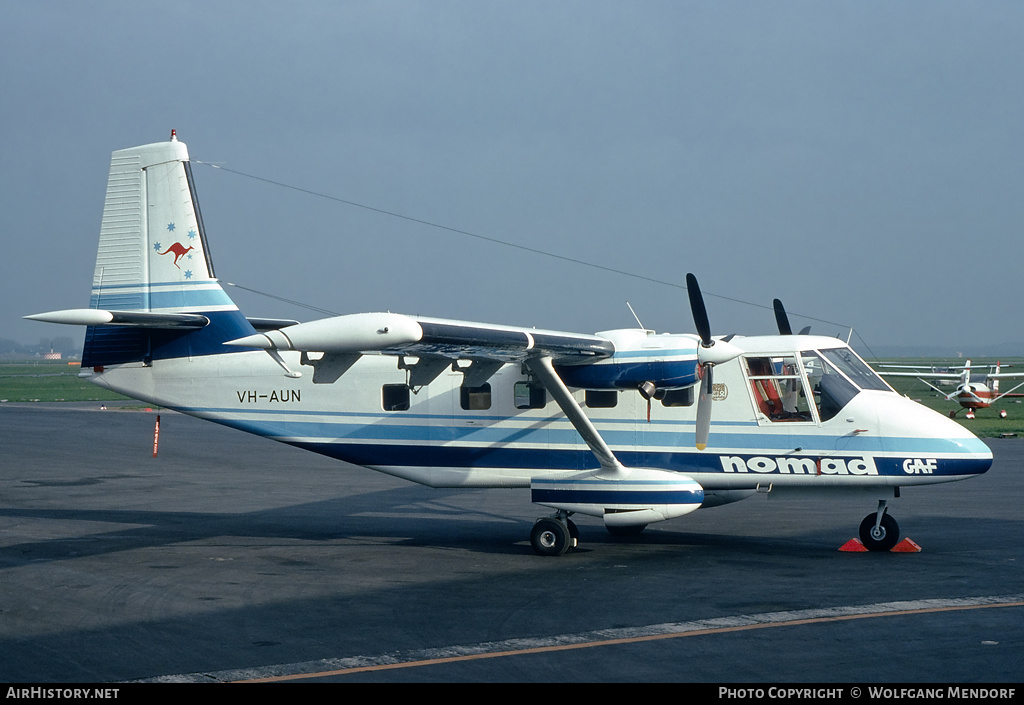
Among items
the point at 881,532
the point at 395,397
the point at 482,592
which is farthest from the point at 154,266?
the point at 881,532

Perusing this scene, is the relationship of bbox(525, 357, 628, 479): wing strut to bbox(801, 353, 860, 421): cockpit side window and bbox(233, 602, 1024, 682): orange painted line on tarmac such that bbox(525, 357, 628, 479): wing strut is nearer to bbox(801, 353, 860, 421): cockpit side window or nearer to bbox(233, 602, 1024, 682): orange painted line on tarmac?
bbox(801, 353, 860, 421): cockpit side window

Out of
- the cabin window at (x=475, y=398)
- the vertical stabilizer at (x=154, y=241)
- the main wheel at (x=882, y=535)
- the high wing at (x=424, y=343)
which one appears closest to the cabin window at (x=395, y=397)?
the cabin window at (x=475, y=398)

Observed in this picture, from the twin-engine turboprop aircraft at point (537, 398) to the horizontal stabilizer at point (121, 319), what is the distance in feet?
0.10

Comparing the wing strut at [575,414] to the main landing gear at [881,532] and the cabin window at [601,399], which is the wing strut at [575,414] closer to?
the cabin window at [601,399]

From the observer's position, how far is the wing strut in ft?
40.3

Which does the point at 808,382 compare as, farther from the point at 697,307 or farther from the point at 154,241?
the point at 154,241

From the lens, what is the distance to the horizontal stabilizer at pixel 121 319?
456 inches

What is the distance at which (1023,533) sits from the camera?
13.8 m

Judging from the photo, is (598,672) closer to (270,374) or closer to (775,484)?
(775,484)

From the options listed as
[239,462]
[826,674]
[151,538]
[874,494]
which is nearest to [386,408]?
[151,538]

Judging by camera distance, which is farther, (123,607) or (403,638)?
(123,607)

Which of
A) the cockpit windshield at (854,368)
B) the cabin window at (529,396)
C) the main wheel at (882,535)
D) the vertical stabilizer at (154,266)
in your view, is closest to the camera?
the main wheel at (882,535)

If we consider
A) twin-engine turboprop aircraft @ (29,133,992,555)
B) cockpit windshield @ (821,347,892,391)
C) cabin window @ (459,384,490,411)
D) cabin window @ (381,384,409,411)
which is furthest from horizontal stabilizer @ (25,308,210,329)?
cockpit windshield @ (821,347,892,391)
